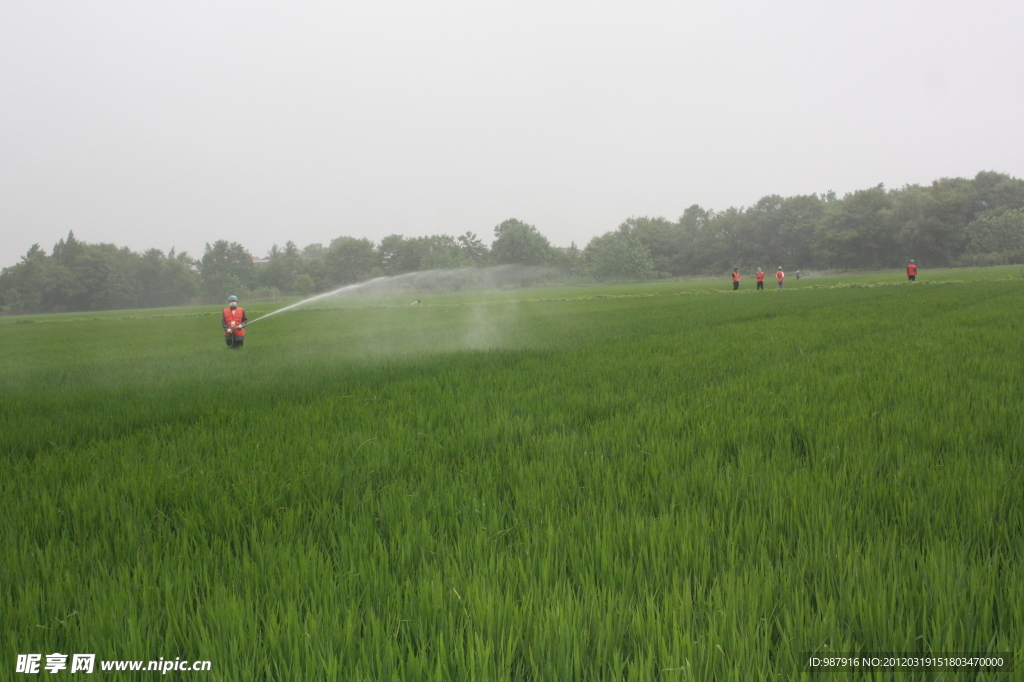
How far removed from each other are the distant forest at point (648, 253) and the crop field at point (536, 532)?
3783 inches

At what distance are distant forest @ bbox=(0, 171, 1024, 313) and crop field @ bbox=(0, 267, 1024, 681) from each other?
3783 inches

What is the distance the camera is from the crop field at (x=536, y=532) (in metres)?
1.56

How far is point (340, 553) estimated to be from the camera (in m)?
2.27

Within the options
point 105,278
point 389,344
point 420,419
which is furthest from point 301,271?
point 420,419

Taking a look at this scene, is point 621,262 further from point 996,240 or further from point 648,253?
point 996,240

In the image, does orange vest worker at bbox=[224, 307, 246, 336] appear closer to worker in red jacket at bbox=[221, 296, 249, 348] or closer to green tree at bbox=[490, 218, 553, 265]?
worker in red jacket at bbox=[221, 296, 249, 348]

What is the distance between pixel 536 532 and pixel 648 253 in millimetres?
111030

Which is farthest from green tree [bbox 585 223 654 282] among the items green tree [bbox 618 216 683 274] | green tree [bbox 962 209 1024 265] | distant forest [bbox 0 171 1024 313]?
green tree [bbox 962 209 1024 265]

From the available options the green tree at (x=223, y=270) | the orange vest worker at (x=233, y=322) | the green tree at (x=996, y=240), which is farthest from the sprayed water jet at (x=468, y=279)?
the green tree at (x=996, y=240)

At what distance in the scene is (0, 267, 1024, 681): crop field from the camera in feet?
5.11

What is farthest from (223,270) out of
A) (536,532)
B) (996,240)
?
(996,240)

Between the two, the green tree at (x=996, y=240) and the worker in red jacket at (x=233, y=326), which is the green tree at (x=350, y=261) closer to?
the worker in red jacket at (x=233, y=326)

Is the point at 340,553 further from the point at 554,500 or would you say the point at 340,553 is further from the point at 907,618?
the point at 907,618

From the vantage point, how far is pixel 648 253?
108m
